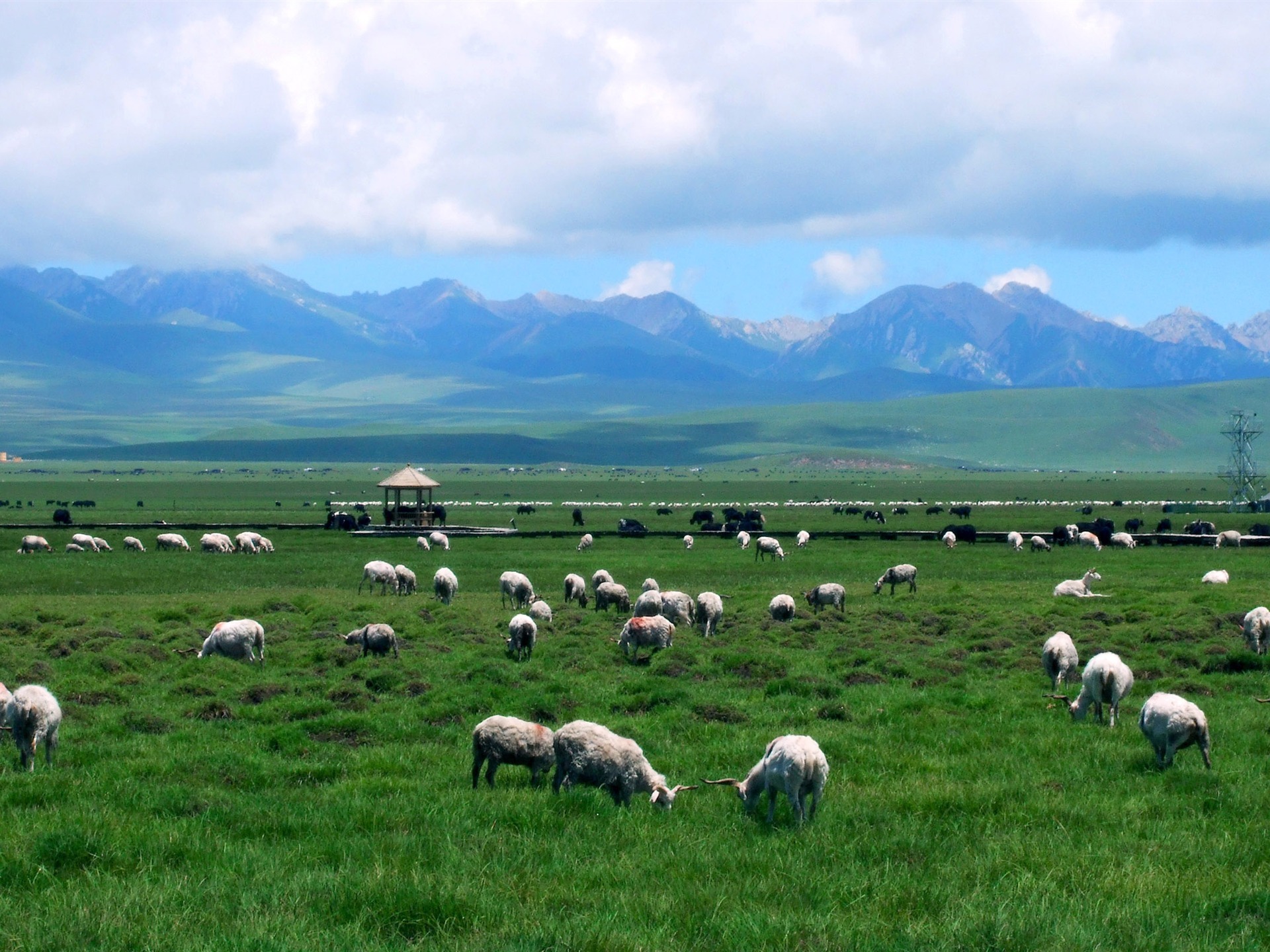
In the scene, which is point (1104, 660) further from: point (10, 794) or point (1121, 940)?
point (10, 794)

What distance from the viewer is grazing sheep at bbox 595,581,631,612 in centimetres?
2984

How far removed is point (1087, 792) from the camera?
12695mm

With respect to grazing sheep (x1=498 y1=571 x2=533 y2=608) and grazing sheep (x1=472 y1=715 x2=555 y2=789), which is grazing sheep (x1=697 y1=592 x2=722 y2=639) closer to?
grazing sheep (x1=498 y1=571 x2=533 y2=608)

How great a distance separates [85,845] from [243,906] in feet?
6.70

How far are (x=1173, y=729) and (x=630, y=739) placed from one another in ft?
19.0

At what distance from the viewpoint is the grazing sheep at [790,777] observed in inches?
454

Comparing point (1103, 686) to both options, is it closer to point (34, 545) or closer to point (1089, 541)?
point (1089, 541)

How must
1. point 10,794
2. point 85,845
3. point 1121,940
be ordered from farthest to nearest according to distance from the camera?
point 10,794 → point 85,845 → point 1121,940

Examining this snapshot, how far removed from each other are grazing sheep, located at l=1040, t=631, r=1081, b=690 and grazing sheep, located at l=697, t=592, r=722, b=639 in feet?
25.4

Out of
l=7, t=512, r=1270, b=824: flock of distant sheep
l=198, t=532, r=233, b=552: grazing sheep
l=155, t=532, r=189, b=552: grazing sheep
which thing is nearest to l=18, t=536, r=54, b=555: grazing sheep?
l=155, t=532, r=189, b=552: grazing sheep

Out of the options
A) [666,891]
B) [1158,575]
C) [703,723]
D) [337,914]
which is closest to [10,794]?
[337,914]

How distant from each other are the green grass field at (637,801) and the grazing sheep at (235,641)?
0.59 metres

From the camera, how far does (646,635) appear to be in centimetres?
2281

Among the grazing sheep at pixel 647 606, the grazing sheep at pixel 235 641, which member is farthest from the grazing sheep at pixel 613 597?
the grazing sheep at pixel 235 641
